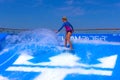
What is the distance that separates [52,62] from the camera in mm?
12602

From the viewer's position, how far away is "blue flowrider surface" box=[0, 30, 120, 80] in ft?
38.1

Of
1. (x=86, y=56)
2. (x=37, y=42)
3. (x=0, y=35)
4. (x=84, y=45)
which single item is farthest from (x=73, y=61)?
(x=0, y=35)

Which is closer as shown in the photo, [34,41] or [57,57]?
[57,57]

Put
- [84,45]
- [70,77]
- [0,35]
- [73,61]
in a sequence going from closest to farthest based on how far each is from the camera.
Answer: [70,77]
[73,61]
[84,45]
[0,35]

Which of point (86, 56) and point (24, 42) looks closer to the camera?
point (86, 56)

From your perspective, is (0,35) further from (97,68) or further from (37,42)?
(97,68)

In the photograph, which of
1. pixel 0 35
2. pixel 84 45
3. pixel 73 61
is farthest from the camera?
pixel 0 35

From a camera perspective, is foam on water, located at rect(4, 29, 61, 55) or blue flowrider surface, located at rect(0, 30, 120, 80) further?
foam on water, located at rect(4, 29, 61, 55)

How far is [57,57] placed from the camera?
12984mm

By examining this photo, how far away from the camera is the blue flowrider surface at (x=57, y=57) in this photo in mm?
11617

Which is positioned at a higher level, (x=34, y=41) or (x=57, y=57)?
(x=34, y=41)

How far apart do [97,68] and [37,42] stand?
350 cm

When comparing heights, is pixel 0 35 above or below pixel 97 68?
above

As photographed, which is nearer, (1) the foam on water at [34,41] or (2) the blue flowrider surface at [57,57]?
(2) the blue flowrider surface at [57,57]
